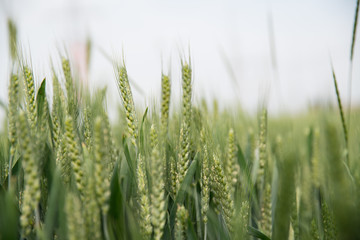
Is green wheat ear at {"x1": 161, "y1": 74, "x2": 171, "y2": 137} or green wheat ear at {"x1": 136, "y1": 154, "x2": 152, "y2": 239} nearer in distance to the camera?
green wheat ear at {"x1": 136, "y1": 154, "x2": 152, "y2": 239}

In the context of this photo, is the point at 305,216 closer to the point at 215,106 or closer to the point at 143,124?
the point at 143,124

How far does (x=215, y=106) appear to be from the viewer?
5.44ft

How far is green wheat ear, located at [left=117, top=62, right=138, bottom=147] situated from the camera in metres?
0.68

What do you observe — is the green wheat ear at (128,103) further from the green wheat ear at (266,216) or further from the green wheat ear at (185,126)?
the green wheat ear at (266,216)

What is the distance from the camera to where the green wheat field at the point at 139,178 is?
46 centimetres

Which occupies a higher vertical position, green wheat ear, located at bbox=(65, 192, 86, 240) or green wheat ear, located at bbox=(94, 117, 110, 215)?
green wheat ear, located at bbox=(94, 117, 110, 215)

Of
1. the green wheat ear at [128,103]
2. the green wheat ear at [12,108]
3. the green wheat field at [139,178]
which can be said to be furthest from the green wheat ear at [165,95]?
the green wheat ear at [12,108]

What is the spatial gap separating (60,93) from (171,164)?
0.35 metres

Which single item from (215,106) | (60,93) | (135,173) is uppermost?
(215,106)

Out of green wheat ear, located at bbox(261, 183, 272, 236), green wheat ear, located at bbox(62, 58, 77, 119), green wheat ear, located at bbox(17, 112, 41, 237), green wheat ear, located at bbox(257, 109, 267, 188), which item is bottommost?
green wheat ear, located at bbox(261, 183, 272, 236)

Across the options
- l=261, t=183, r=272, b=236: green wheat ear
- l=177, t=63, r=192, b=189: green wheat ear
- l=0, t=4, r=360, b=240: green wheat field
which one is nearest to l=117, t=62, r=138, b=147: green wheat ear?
l=0, t=4, r=360, b=240: green wheat field

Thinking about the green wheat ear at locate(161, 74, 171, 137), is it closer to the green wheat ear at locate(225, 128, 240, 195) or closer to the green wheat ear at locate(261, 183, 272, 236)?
the green wheat ear at locate(225, 128, 240, 195)

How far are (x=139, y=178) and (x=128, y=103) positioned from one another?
0.20 m

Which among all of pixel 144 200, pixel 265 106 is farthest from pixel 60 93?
pixel 265 106
